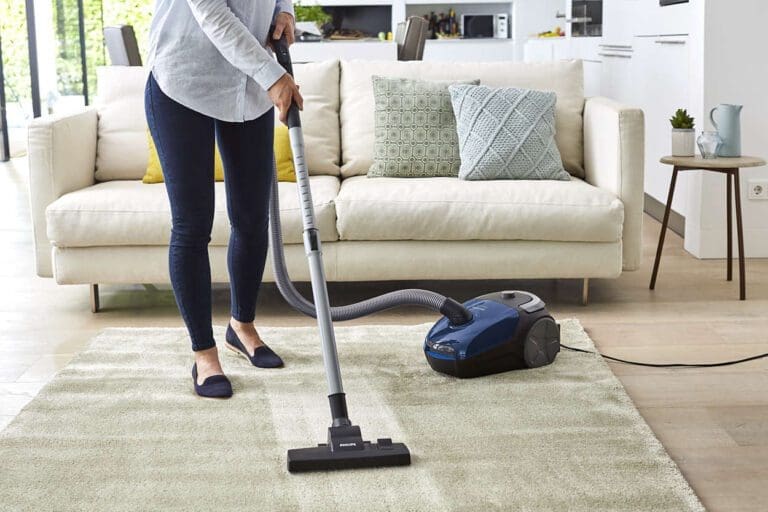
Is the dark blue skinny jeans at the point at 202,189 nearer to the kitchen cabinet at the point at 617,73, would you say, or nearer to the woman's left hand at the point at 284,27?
the woman's left hand at the point at 284,27

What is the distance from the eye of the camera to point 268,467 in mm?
2107

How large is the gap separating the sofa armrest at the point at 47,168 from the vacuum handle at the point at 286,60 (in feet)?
3.83

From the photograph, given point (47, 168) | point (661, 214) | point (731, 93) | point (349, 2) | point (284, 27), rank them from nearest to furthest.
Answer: point (284, 27) < point (47, 168) < point (731, 93) < point (661, 214) < point (349, 2)

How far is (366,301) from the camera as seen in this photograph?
2646mm

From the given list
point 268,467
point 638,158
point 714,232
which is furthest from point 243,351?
point 714,232

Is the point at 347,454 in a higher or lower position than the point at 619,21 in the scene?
lower

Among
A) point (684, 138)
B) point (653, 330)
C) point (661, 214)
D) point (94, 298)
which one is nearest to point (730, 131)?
point (684, 138)

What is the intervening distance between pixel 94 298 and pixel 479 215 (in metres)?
1.28

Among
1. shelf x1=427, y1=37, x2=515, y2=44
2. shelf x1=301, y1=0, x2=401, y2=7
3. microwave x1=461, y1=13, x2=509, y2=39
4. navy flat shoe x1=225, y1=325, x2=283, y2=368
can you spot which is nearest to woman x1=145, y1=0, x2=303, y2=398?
navy flat shoe x1=225, y1=325, x2=283, y2=368

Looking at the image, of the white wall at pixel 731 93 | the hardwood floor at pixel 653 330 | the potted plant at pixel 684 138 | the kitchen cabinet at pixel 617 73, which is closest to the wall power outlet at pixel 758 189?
the white wall at pixel 731 93

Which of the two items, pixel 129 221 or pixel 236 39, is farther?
pixel 129 221

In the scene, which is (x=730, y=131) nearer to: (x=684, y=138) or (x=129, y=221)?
(x=684, y=138)

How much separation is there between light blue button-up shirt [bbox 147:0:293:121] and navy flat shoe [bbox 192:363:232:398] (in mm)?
640

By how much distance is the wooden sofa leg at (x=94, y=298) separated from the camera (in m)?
3.36
